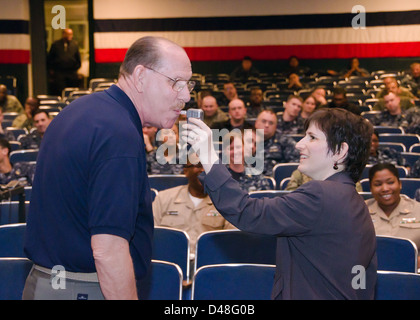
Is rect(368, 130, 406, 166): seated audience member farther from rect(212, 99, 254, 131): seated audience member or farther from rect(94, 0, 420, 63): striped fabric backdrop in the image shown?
rect(94, 0, 420, 63): striped fabric backdrop

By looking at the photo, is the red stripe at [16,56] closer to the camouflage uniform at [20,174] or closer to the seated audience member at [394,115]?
the seated audience member at [394,115]

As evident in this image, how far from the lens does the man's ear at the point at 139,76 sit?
1.49 m

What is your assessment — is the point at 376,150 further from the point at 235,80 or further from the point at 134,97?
the point at 235,80

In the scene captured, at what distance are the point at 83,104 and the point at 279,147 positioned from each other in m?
4.31

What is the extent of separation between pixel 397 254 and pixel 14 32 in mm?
11297

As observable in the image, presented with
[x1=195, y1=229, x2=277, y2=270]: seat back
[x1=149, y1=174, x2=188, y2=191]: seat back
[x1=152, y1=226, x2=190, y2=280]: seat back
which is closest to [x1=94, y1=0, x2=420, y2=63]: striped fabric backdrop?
[x1=149, y1=174, x2=188, y2=191]: seat back

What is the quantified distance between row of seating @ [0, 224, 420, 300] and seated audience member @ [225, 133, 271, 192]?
1.27 m

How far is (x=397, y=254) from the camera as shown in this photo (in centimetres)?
282

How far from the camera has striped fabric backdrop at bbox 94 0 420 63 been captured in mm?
13430

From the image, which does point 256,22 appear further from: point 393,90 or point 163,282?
point 163,282

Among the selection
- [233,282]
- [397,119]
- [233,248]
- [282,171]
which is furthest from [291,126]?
[233,282]

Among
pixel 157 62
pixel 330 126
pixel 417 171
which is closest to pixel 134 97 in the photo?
pixel 157 62

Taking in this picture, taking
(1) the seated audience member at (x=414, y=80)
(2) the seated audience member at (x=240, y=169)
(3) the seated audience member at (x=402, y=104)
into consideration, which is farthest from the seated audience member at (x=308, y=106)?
(1) the seated audience member at (x=414, y=80)

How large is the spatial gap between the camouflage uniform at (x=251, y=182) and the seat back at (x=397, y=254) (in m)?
1.49
